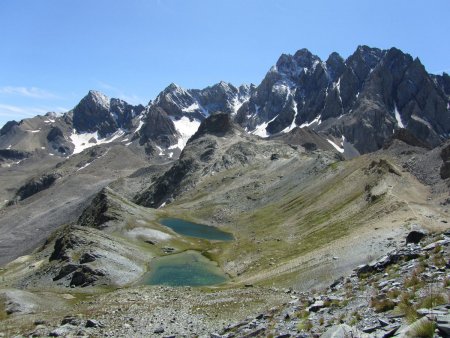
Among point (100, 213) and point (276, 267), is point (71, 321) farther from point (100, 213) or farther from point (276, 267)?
point (100, 213)

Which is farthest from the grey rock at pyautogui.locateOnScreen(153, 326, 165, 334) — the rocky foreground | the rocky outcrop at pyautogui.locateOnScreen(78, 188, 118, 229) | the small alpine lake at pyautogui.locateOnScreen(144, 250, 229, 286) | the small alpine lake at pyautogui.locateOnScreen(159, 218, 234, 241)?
the small alpine lake at pyautogui.locateOnScreen(159, 218, 234, 241)

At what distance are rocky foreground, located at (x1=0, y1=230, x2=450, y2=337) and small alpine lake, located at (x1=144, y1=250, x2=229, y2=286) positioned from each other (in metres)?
22.7

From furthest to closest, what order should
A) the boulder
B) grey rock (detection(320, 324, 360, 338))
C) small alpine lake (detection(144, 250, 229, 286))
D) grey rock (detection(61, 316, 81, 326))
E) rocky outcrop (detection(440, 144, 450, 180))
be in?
1. rocky outcrop (detection(440, 144, 450, 180))
2. small alpine lake (detection(144, 250, 229, 286))
3. the boulder
4. grey rock (detection(61, 316, 81, 326))
5. grey rock (detection(320, 324, 360, 338))

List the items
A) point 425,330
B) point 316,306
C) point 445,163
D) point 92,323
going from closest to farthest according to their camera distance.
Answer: point 425,330 < point 316,306 < point 92,323 < point 445,163

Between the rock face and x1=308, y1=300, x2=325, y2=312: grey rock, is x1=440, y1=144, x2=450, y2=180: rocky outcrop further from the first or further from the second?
x1=308, y1=300, x2=325, y2=312: grey rock

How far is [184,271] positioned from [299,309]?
68.3m

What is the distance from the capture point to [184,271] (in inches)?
3829

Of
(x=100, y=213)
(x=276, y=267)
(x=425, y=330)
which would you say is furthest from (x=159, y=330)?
(x=100, y=213)

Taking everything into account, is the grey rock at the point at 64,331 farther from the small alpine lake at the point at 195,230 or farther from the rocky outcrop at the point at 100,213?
the small alpine lake at the point at 195,230

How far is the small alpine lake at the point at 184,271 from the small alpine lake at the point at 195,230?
39.9m

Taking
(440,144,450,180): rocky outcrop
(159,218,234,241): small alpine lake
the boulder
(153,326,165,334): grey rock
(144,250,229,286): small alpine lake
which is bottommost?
(144,250,229,286): small alpine lake

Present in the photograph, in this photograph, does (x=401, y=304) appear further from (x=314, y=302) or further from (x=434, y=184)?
(x=434, y=184)

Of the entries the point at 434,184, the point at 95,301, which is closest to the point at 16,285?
the point at 95,301

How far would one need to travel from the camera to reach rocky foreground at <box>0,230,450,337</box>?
2086cm
